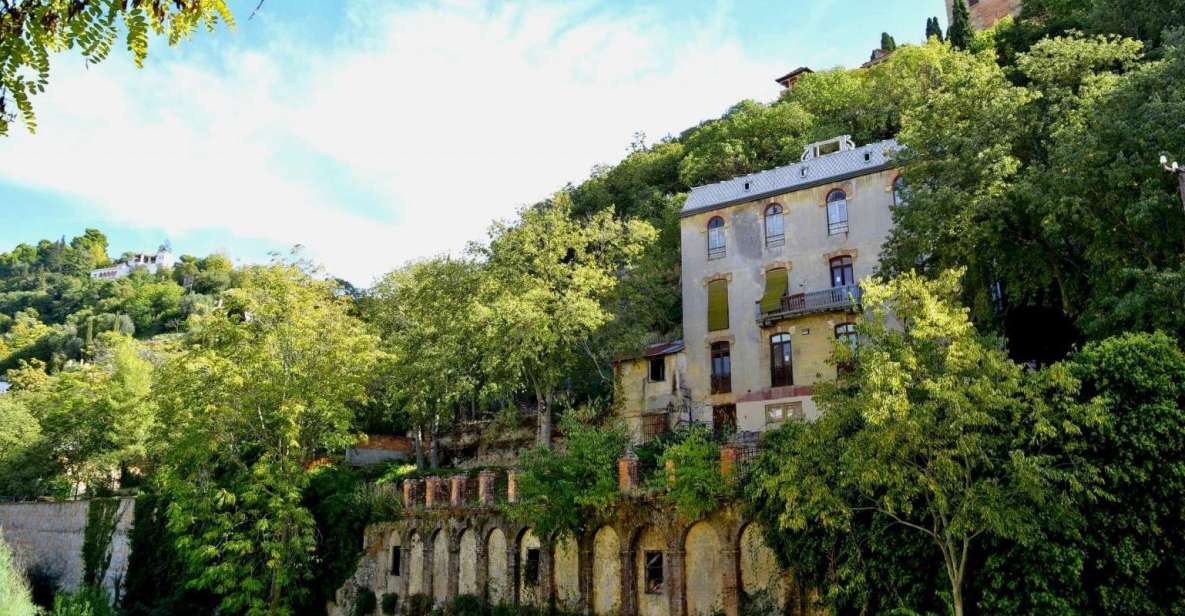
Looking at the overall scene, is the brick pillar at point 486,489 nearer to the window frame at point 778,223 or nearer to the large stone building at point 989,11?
the window frame at point 778,223

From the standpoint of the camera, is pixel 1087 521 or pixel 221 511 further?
pixel 221 511

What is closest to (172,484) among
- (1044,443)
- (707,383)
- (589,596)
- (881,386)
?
(589,596)

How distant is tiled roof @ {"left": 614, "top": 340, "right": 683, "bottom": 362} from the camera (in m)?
38.5

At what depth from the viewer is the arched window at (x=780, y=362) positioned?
115 ft

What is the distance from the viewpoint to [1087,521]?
16.8 m

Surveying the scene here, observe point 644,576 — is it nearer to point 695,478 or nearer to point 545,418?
point 695,478

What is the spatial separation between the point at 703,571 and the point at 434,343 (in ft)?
61.2

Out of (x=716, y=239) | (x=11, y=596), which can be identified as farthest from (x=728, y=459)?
(x=11, y=596)

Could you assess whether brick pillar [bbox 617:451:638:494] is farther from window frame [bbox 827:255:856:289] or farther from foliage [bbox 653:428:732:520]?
window frame [bbox 827:255:856:289]

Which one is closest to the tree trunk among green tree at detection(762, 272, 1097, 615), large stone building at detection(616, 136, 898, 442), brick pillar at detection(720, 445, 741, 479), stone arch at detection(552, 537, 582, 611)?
large stone building at detection(616, 136, 898, 442)

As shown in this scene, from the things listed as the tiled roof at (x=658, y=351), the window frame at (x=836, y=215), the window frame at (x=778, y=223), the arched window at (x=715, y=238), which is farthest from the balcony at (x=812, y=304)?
the tiled roof at (x=658, y=351)

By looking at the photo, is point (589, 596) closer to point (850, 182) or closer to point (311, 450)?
point (311, 450)

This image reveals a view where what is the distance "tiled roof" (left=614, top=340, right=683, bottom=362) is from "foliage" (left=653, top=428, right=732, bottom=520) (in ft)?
46.0

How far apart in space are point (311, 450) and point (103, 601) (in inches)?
387
